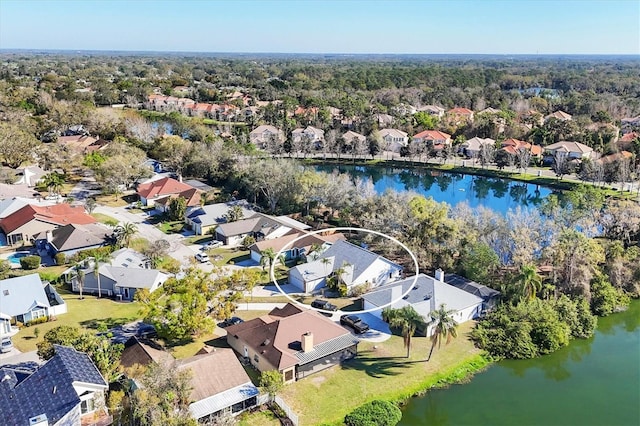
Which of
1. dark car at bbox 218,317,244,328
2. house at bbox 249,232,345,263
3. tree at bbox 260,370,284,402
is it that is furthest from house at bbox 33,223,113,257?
tree at bbox 260,370,284,402

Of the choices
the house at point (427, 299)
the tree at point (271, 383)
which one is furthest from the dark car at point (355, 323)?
the tree at point (271, 383)

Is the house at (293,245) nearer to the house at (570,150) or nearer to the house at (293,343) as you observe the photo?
the house at (293,343)

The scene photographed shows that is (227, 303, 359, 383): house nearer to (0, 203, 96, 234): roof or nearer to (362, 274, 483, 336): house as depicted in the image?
(362, 274, 483, 336): house

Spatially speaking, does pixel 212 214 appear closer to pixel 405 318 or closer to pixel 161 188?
pixel 161 188

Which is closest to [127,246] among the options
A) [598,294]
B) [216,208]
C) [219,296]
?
[216,208]

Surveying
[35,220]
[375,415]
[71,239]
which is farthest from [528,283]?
[35,220]

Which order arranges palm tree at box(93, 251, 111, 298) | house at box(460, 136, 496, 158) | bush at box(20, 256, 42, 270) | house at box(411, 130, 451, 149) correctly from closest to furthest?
palm tree at box(93, 251, 111, 298)
bush at box(20, 256, 42, 270)
house at box(460, 136, 496, 158)
house at box(411, 130, 451, 149)
